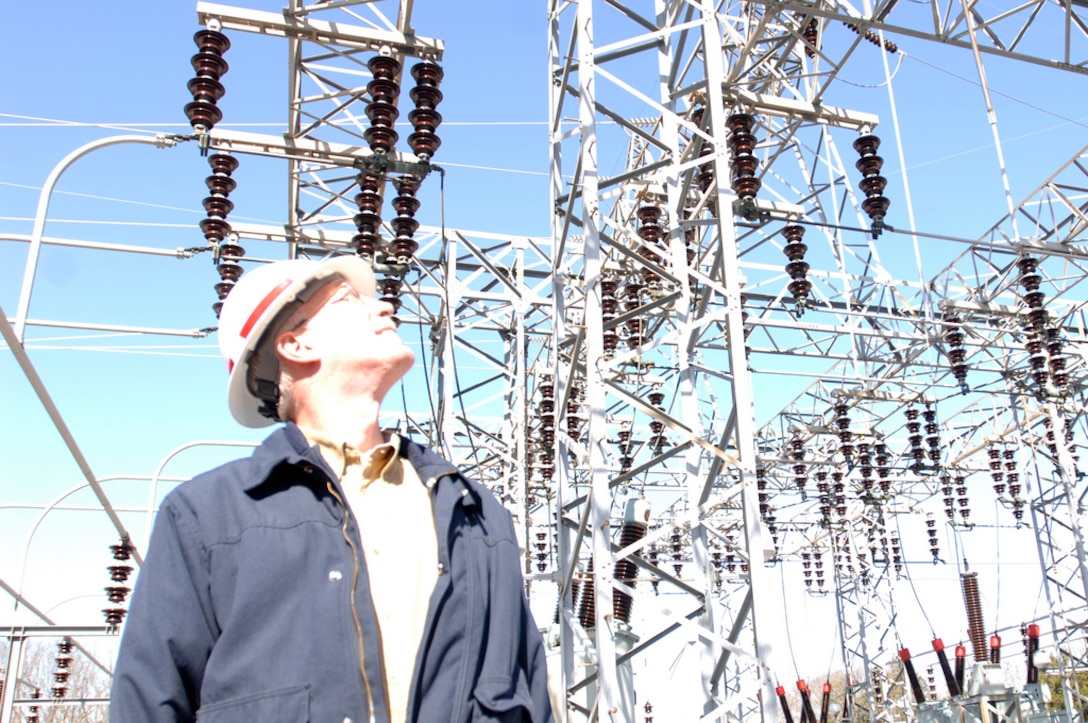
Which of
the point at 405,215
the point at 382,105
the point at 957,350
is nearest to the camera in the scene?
the point at 382,105

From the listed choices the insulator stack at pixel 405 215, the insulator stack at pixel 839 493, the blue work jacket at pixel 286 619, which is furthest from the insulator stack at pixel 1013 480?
the blue work jacket at pixel 286 619

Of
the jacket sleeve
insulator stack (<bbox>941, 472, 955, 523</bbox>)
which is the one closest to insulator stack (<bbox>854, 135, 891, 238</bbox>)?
the jacket sleeve

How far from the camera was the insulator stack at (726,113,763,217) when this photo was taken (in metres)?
9.08

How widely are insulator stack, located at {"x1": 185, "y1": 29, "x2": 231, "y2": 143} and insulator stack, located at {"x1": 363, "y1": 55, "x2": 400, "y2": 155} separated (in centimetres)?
132

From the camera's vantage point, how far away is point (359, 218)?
339 inches

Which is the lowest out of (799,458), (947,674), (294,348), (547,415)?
(947,674)

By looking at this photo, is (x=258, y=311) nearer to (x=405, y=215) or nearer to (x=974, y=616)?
(x=405, y=215)

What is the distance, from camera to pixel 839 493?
24.9 metres

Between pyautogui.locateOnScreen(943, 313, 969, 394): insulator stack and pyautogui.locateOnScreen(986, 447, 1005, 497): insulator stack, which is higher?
pyautogui.locateOnScreen(943, 313, 969, 394): insulator stack

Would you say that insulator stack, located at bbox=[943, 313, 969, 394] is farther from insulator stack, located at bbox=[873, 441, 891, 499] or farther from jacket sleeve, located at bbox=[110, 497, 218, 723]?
jacket sleeve, located at bbox=[110, 497, 218, 723]

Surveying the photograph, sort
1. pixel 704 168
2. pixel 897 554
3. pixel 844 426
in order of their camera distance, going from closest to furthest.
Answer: pixel 704 168 < pixel 844 426 < pixel 897 554

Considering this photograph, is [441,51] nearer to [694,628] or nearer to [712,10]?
[712,10]

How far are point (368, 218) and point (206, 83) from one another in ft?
5.98

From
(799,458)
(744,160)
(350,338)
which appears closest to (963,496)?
(799,458)
